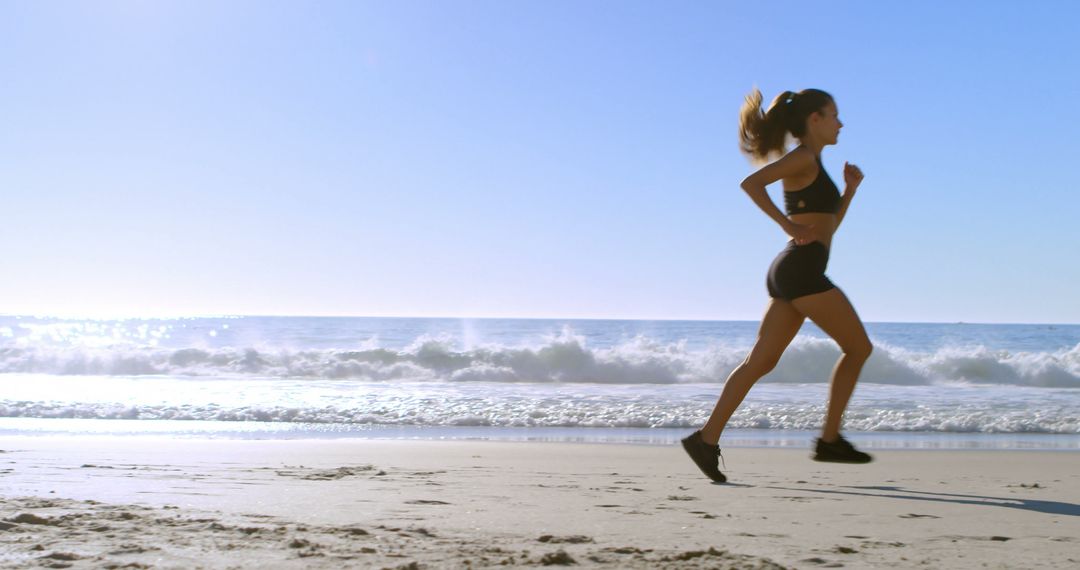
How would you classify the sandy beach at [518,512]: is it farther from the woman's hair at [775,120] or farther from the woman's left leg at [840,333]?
the woman's hair at [775,120]

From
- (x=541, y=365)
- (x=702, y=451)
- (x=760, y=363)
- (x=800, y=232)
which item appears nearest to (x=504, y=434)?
(x=702, y=451)

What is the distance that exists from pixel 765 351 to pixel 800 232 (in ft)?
1.74

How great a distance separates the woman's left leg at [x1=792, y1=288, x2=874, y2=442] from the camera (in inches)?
147

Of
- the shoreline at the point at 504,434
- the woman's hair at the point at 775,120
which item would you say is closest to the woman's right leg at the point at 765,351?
the woman's hair at the point at 775,120

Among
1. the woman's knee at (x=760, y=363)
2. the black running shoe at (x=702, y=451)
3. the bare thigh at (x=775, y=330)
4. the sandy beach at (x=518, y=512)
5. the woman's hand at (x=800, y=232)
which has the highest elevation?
the woman's hand at (x=800, y=232)

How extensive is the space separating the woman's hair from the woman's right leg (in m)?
0.67

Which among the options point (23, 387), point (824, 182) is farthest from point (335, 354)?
point (824, 182)

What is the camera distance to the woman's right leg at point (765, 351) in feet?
12.8

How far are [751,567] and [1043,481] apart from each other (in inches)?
122

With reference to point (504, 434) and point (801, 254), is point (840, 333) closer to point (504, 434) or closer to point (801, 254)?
point (801, 254)

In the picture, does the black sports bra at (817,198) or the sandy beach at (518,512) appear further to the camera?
the black sports bra at (817,198)

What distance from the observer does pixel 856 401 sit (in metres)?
10.8

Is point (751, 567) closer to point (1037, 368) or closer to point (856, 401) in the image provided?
point (856, 401)

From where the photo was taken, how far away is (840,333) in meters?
3.78
